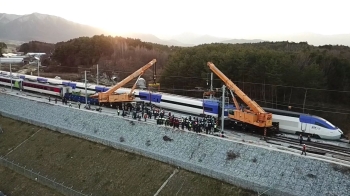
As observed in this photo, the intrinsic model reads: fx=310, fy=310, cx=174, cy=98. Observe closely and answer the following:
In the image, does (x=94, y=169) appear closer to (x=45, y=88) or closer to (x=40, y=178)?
(x=40, y=178)

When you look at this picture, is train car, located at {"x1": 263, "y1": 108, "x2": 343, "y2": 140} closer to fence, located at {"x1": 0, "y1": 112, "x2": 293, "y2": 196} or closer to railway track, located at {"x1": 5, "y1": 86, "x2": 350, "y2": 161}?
railway track, located at {"x1": 5, "y1": 86, "x2": 350, "y2": 161}

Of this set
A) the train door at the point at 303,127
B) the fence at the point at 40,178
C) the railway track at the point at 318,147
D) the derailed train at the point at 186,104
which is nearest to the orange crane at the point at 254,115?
the railway track at the point at 318,147

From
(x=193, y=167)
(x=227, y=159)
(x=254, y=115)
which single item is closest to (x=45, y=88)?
(x=193, y=167)

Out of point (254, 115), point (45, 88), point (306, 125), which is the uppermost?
point (45, 88)

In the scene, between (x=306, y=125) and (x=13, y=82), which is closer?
(x=306, y=125)

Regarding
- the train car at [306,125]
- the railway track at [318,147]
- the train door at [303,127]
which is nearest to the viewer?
the railway track at [318,147]

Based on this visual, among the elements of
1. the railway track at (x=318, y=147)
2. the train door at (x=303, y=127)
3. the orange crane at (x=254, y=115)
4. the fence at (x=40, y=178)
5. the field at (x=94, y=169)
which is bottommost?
the fence at (x=40, y=178)

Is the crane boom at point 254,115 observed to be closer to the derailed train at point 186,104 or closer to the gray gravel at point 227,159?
the derailed train at point 186,104
